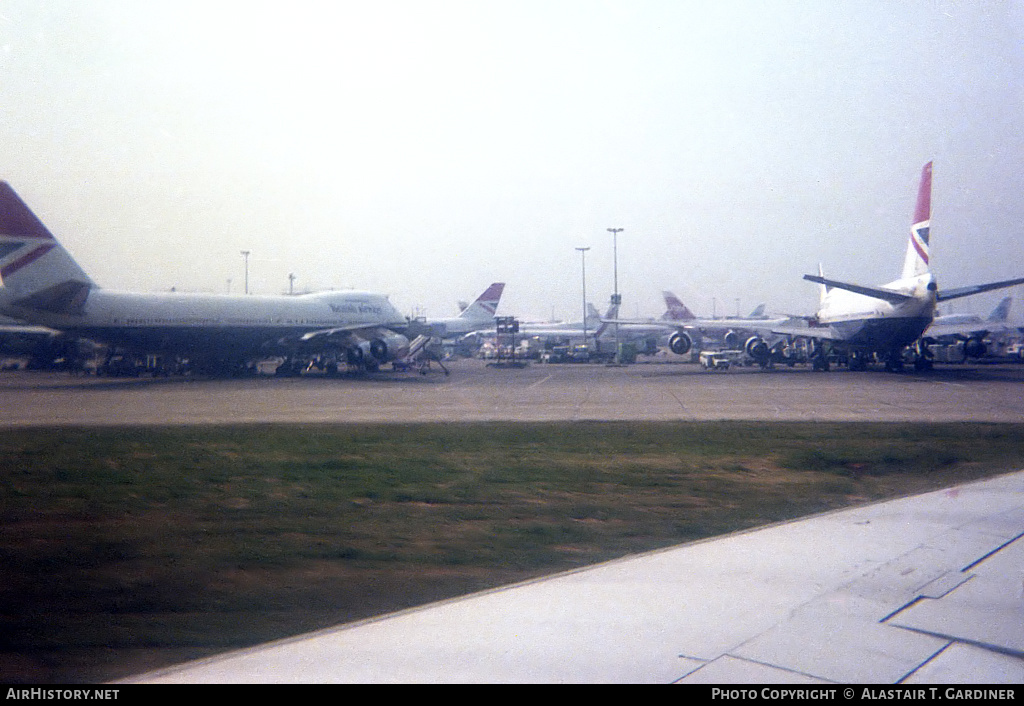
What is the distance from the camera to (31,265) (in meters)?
31.3

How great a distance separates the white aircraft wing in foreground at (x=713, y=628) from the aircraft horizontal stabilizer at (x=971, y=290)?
112ft

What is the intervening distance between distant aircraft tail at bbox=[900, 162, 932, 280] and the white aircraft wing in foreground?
36625 millimetres

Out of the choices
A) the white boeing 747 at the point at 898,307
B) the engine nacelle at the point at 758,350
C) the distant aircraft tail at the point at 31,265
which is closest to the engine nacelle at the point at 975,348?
the white boeing 747 at the point at 898,307

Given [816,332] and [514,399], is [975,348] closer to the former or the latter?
[816,332]

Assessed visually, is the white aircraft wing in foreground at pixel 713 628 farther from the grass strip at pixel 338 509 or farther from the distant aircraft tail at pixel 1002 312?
the distant aircraft tail at pixel 1002 312

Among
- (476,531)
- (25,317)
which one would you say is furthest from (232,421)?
(25,317)

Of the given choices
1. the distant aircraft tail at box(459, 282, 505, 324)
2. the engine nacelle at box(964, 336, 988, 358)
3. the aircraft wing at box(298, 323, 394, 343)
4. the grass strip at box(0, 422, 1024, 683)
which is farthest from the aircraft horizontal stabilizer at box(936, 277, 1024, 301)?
the distant aircraft tail at box(459, 282, 505, 324)

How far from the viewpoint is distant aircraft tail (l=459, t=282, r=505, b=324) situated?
83.0 m

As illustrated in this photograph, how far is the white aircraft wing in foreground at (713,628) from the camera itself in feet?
9.53

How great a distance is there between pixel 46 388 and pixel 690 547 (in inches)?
1116

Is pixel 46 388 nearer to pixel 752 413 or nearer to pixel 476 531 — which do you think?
pixel 752 413

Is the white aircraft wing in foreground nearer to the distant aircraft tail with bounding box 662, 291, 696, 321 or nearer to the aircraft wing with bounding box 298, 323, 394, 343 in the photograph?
the aircraft wing with bounding box 298, 323, 394, 343

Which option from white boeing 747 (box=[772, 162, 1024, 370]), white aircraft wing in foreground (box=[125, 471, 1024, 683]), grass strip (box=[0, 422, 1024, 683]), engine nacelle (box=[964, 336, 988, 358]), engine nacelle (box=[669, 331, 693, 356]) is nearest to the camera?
white aircraft wing in foreground (box=[125, 471, 1024, 683])
